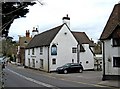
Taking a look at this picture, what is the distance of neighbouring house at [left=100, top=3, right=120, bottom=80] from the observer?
30812mm

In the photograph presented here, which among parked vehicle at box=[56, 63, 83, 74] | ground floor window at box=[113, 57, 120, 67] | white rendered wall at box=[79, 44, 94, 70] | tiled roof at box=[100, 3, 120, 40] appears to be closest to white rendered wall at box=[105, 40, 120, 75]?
ground floor window at box=[113, 57, 120, 67]

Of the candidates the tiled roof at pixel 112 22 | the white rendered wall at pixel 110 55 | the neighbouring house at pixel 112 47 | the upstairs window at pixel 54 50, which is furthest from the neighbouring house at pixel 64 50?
the white rendered wall at pixel 110 55

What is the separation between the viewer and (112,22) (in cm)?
3306

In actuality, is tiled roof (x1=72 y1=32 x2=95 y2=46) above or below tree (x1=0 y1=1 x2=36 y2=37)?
above

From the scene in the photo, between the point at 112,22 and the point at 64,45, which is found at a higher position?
the point at 112,22

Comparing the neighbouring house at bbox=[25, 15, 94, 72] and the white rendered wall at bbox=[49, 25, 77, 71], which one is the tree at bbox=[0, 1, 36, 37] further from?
the white rendered wall at bbox=[49, 25, 77, 71]

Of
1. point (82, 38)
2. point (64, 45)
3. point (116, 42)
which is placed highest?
point (82, 38)

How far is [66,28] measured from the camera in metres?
50.7

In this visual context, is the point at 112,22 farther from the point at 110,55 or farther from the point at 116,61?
the point at 116,61

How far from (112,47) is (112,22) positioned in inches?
124

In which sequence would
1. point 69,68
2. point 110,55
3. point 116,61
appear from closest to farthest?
point 116,61, point 110,55, point 69,68

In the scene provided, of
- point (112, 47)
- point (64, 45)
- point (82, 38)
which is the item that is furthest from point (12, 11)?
point (82, 38)

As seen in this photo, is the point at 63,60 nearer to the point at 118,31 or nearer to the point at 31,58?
the point at 31,58

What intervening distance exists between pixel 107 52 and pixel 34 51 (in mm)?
30156
